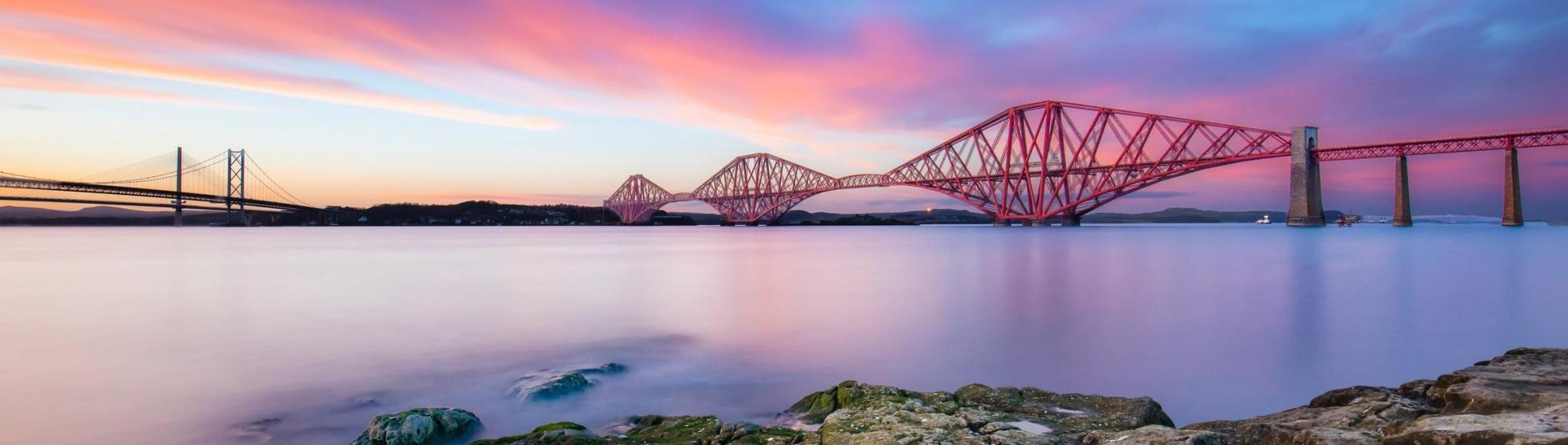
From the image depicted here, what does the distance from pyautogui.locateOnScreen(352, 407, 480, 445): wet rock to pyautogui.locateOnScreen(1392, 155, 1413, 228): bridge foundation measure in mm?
61284

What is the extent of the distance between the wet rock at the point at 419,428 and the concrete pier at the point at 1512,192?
200 feet

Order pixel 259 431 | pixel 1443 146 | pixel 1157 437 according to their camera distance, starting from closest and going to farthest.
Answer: pixel 1157 437
pixel 259 431
pixel 1443 146

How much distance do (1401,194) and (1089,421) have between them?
6418 cm

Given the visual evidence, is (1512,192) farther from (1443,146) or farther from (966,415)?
(966,415)

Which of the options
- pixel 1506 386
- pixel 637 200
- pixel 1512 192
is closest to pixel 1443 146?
pixel 1512 192

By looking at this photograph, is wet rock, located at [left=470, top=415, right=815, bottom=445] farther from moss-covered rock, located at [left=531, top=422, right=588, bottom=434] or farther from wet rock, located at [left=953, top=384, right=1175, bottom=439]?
wet rock, located at [left=953, top=384, right=1175, bottom=439]

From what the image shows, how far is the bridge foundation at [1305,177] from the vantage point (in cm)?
4959

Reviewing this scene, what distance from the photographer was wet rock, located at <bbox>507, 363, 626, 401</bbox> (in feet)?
16.4

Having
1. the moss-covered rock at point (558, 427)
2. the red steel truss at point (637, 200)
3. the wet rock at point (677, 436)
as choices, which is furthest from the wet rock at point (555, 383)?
the red steel truss at point (637, 200)

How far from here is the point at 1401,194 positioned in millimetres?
51219

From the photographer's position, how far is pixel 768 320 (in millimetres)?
8930

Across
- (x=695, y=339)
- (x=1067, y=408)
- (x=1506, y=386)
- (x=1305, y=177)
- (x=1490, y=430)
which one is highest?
(x=1305, y=177)

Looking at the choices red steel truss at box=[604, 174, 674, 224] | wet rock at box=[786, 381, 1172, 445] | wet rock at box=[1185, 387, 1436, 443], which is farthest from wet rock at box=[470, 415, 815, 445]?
red steel truss at box=[604, 174, 674, 224]

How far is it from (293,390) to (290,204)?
255 ft
